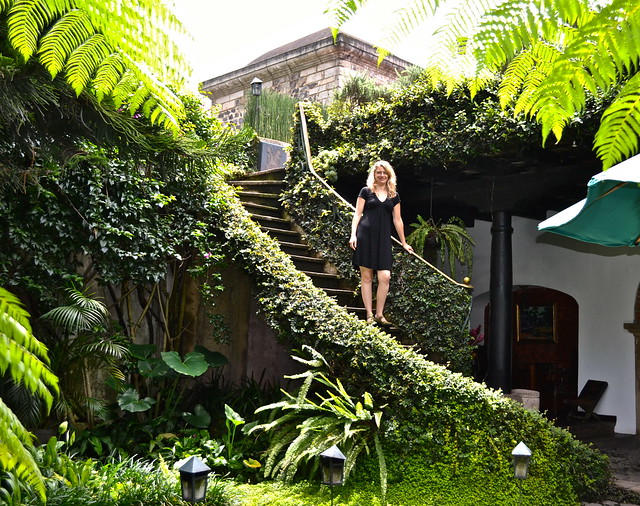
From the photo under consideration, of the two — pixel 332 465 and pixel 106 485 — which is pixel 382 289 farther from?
pixel 106 485

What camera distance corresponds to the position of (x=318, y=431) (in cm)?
691

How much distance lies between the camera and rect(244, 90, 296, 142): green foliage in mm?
15361

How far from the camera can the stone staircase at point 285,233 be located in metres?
9.20

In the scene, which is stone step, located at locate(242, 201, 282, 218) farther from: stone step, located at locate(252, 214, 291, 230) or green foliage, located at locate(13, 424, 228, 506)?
green foliage, located at locate(13, 424, 228, 506)

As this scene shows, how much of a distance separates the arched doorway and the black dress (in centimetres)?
658

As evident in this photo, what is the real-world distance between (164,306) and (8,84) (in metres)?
6.00

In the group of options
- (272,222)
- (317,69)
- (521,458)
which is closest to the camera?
(521,458)

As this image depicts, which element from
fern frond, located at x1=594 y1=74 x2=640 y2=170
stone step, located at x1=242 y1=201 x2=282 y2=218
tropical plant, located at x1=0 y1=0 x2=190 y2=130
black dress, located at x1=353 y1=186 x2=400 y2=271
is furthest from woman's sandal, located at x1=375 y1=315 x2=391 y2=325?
fern frond, located at x1=594 y1=74 x2=640 y2=170

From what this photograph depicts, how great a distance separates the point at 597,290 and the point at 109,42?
1057 centimetres

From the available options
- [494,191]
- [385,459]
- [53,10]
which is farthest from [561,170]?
[53,10]

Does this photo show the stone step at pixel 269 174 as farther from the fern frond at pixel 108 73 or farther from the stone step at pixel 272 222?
the fern frond at pixel 108 73

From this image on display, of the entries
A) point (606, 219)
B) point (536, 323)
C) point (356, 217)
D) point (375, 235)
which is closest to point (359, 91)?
point (536, 323)

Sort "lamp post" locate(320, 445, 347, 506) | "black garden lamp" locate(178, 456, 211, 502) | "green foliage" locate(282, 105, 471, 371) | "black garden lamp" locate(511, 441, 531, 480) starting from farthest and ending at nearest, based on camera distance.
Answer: "green foliage" locate(282, 105, 471, 371)
"black garden lamp" locate(511, 441, 531, 480)
"lamp post" locate(320, 445, 347, 506)
"black garden lamp" locate(178, 456, 211, 502)

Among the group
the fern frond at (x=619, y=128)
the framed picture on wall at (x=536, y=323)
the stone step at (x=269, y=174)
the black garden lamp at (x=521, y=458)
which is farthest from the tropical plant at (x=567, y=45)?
the framed picture on wall at (x=536, y=323)
